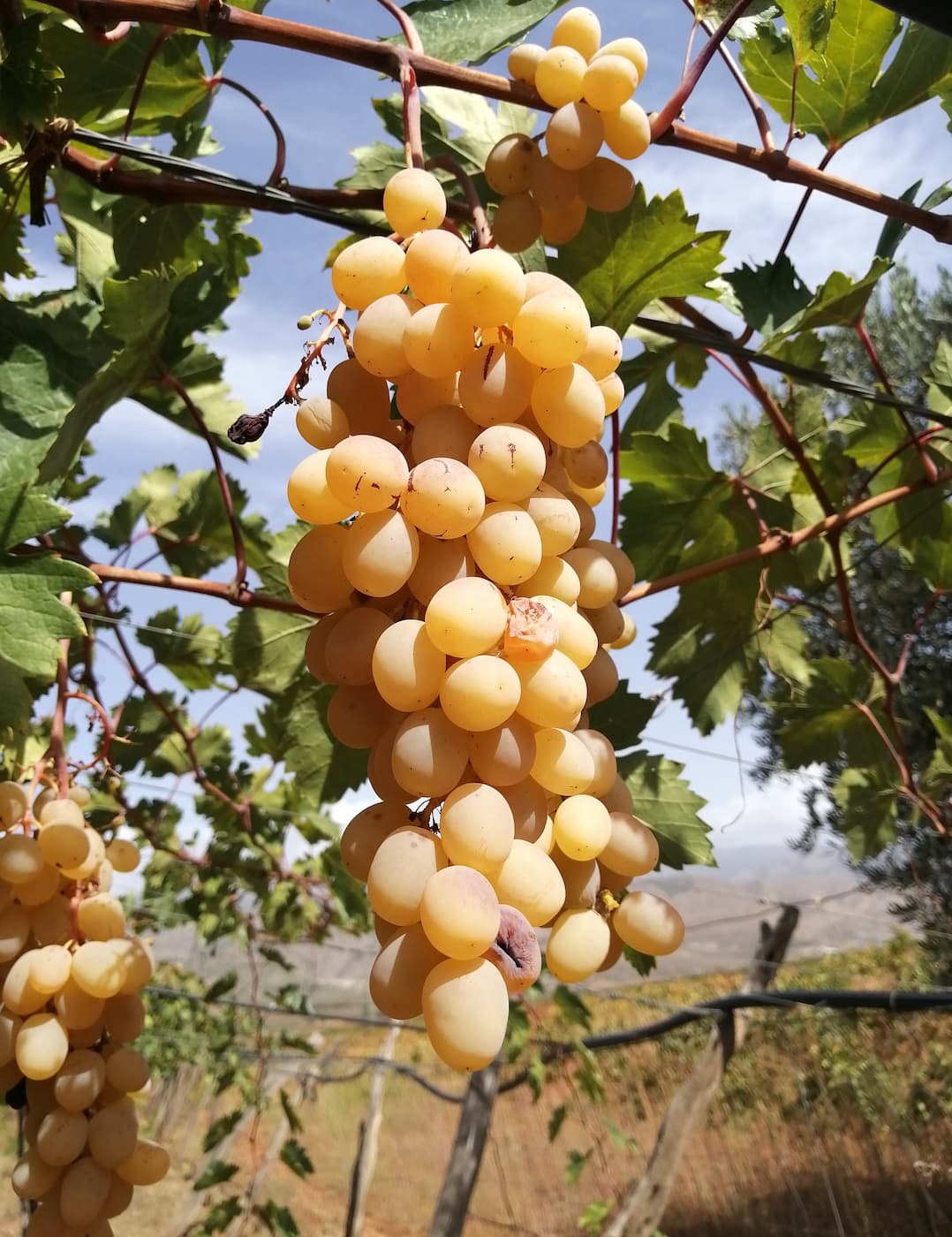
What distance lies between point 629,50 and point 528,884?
0.54m

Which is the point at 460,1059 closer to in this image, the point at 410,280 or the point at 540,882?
the point at 540,882

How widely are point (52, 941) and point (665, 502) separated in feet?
2.69

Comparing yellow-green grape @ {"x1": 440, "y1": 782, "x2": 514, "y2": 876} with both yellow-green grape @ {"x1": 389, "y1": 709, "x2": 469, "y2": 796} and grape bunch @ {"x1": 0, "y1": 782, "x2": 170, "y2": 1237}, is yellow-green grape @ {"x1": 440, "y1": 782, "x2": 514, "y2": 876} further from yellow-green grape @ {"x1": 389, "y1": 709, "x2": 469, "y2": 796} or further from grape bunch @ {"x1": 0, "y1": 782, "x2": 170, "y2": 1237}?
grape bunch @ {"x1": 0, "y1": 782, "x2": 170, "y2": 1237}

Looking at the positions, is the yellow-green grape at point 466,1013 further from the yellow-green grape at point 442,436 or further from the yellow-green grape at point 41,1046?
the yellow-green grape at point 41,1046

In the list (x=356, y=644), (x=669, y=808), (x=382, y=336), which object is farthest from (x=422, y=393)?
(x=669, y=808)

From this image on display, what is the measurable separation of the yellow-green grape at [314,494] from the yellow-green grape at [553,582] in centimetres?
11

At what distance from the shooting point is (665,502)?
1.17 metres

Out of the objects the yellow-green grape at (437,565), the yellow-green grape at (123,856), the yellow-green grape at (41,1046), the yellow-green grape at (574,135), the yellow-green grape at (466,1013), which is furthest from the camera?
the yellow-green grape at (123,856)

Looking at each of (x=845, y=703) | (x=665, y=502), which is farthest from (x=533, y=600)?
(x=845, y=703)

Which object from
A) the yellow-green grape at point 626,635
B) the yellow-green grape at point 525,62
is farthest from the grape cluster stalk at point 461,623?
the yellow-green grape at point 525,62

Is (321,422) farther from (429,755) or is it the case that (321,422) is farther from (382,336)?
(429,755)

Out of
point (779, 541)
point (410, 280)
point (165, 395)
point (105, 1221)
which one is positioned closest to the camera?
point (410, 280)

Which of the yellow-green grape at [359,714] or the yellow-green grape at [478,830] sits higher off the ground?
the yellow-green grape at [359,714]

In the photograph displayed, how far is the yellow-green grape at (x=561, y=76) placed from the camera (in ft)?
2.02
